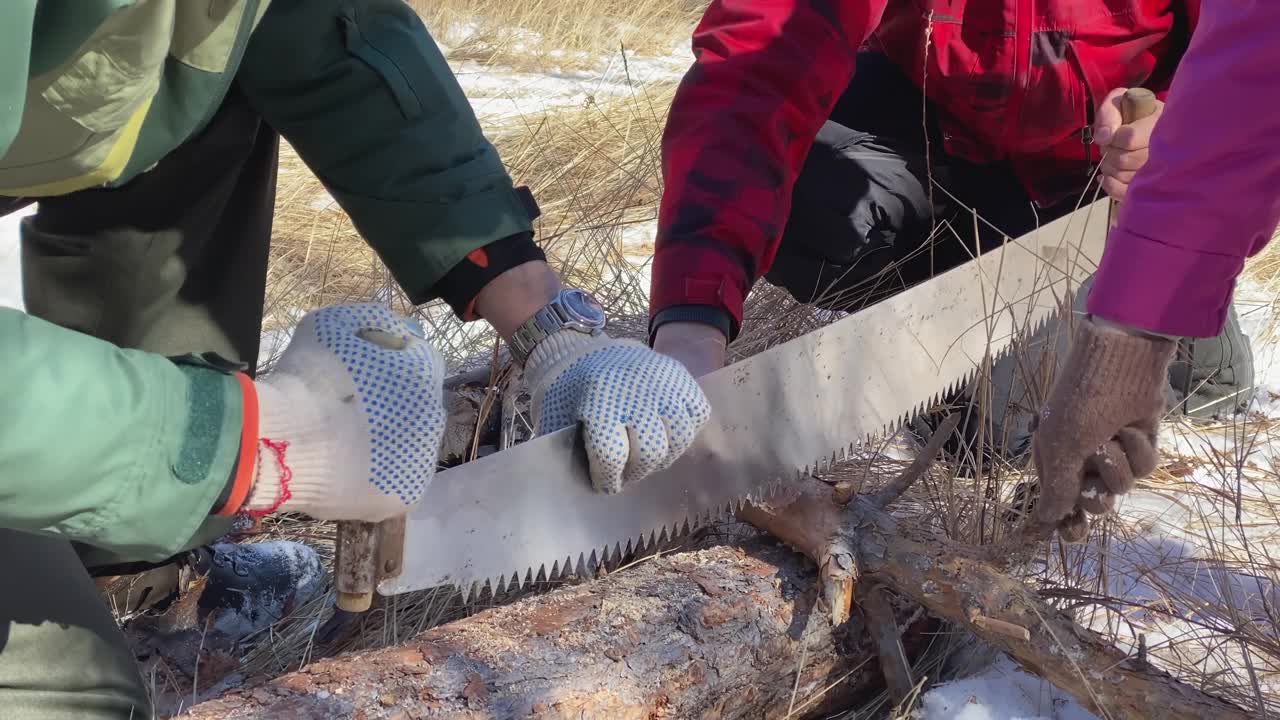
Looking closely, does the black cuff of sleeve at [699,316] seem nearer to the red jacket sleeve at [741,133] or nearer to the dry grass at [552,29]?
the red jacket sleeve at [741,133]

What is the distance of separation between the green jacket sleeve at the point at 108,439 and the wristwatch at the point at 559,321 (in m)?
0.71

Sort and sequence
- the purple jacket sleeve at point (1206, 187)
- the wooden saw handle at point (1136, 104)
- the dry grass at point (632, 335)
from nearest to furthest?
1. the purple jacket sleeve at point (1206, 187)
2. the dry grass at point (632, 335)
3. the wooden saw handle at point (1136, 104)

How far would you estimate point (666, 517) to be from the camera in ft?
6.85

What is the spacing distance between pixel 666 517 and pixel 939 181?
4.83 feet

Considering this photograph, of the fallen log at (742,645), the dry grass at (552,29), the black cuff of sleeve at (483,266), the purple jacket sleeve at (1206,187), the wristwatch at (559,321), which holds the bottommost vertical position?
the dry grass at (552,29)

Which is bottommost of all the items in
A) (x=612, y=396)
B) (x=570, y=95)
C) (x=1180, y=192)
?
(x=570, y=95)

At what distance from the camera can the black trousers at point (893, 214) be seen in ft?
9.86

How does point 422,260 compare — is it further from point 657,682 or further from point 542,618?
point 657,682

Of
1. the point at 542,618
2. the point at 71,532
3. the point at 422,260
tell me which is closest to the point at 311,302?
the point at 422,260

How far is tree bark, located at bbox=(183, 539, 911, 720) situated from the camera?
1590 millimetres

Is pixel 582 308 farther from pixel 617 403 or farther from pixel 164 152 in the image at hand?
pixel 164 152

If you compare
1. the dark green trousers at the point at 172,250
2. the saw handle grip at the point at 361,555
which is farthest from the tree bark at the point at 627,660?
the dark green trousers at the point at 172,250

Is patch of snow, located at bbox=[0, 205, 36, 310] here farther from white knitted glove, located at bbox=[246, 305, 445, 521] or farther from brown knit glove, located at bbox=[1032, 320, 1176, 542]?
brown knit glove, located at bbox=[1032, 320, 1176, 542]

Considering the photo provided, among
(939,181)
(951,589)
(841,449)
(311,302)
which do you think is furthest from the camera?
(311,302)
